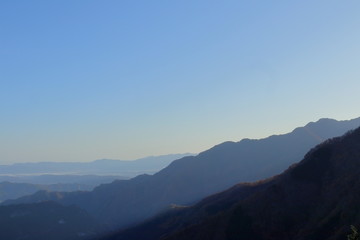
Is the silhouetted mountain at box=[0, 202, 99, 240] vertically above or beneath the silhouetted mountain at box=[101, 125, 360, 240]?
beneath

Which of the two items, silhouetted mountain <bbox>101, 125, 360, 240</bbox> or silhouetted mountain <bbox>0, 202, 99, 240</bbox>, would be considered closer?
silhouetted mountain <bbox>101, 125, 360, 240</bbox>

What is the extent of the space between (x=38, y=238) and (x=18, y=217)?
27.2 metres

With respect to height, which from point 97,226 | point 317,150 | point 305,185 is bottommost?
point 97,226

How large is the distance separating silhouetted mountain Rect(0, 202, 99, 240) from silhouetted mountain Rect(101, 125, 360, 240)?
119 m

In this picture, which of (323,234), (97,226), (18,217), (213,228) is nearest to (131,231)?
(213,228)

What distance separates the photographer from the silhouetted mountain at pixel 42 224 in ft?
553

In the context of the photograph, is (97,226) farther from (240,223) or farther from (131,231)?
(240,223)

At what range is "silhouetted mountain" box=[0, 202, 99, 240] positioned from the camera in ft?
553

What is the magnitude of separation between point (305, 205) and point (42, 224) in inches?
6229

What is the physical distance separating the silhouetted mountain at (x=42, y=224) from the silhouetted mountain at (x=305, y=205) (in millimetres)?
118704

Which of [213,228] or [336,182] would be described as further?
[213,228]

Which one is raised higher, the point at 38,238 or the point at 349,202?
the point at 349,202

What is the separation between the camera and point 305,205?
164 feet

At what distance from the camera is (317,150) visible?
194 feet
